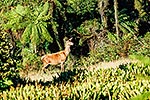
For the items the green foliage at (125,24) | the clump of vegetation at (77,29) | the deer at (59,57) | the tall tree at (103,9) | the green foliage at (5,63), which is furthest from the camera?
the green foliage at (125,24)

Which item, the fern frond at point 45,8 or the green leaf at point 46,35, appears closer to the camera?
the green leaf at point 46,35

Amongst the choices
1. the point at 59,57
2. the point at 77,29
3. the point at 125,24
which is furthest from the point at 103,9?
the point at 59,57

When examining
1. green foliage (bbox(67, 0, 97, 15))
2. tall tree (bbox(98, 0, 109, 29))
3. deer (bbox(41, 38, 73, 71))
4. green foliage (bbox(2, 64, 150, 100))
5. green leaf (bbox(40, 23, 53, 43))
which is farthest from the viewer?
tall tree (bbox(98, 0, 109, 29))

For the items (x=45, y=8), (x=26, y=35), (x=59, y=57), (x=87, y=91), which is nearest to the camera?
(x=87, y=91)

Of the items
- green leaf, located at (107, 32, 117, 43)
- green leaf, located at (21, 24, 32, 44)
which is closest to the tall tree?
green leaf, located at (107, 32, 117, 43)

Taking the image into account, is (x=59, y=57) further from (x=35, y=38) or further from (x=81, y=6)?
(x=81, y=6)

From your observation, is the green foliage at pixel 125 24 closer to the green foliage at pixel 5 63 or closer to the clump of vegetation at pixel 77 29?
the clump of vegetation at pixel 77 29

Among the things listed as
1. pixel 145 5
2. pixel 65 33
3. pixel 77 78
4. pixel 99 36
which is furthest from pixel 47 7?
pixel 77 78

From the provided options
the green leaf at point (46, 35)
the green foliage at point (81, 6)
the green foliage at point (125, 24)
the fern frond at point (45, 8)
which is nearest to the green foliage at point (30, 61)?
the green leaf at point (46, 35)

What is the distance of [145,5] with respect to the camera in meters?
26.0

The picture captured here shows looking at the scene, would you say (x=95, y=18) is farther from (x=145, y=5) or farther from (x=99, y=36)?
(x=145, y=5)

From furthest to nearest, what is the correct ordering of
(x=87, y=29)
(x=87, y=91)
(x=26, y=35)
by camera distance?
(x=87, y=29), (x=26, y=35), (x=87, y=91)

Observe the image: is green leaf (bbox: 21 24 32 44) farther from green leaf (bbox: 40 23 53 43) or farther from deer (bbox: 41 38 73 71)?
deer (bbox: 41 38 73 71)

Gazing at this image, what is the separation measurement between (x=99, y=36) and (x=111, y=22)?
1.30m
